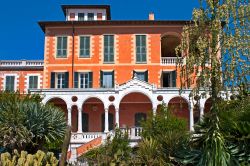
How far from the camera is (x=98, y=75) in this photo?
41.7 meters

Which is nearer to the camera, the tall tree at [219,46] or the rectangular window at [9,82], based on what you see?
the tall tree at [219,46]

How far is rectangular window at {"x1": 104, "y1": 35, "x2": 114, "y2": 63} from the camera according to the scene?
42.0 meters

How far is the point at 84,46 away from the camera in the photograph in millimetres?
42344

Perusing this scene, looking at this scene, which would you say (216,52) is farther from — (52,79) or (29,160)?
(52,79)

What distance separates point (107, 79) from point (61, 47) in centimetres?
523

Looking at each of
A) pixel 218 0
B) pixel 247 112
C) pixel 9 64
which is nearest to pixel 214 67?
pixel 218 0

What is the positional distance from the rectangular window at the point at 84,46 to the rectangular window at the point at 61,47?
148 centimetres

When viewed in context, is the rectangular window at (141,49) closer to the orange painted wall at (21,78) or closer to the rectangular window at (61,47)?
→ the rectangular window at (61,47)

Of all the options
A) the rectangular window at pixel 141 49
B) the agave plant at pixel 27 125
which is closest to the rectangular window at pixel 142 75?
the rectangular window at pixel 141 49

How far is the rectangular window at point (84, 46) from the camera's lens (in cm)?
4216

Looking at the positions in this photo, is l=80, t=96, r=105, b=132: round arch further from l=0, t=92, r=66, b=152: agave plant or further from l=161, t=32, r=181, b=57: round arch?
l=0, t=92, r=66, b=152: agave plant

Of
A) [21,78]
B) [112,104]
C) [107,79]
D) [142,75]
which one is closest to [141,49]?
[142,75]

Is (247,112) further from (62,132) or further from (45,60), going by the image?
(45,60)

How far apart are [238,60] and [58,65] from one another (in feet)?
98.7
